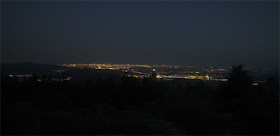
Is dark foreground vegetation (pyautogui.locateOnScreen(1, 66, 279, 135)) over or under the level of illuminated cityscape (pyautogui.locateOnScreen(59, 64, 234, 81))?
under

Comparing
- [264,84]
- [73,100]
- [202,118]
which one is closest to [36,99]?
[73,100]

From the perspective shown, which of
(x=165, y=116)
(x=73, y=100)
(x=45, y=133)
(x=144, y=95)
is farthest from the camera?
(x=144, y=95)

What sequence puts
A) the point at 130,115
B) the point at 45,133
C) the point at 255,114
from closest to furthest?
the point at 45,133, the point at 255,114, the point at 130,115

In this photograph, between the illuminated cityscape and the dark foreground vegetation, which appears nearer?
the dark foreground vegetation

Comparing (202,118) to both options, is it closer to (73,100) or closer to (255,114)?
(255,114)

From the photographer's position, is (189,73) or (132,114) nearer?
(132,114)

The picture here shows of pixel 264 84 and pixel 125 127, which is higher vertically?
pixel 264 84

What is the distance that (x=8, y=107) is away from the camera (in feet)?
22.8

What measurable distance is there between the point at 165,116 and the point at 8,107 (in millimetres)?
5584

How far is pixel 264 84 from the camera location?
12492 millimetres

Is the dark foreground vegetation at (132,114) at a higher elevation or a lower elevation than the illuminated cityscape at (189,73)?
lower

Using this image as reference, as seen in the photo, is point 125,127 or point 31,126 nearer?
point 31,126

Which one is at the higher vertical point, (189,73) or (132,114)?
(189,73)

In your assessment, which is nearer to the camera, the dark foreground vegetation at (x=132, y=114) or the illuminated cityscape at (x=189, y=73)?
the dark foreground vegetation at (x=132, y=114)
